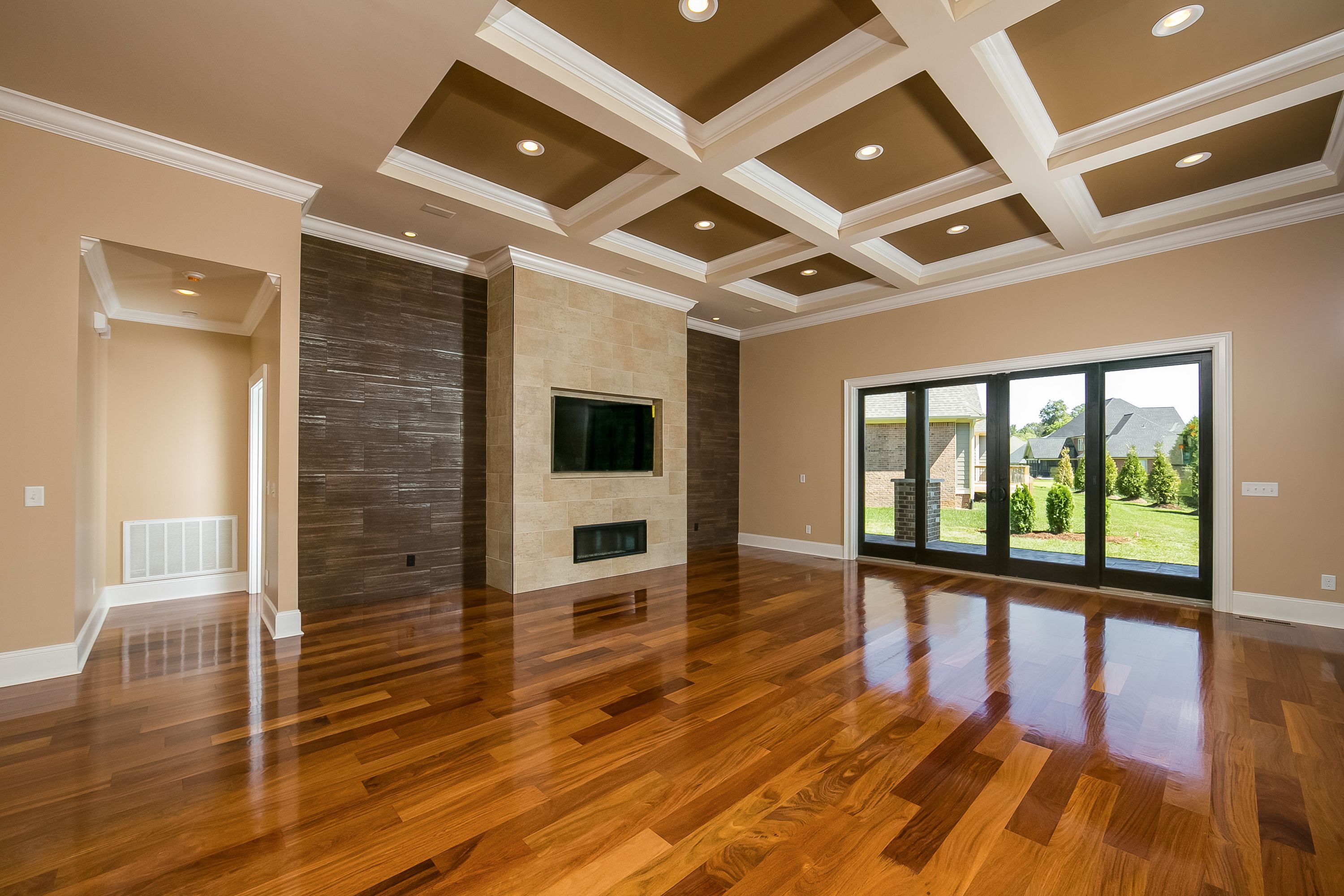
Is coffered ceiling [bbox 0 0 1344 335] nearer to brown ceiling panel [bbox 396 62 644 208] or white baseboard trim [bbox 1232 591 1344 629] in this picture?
brown ceiling panel [bbox 396 62 644 208]

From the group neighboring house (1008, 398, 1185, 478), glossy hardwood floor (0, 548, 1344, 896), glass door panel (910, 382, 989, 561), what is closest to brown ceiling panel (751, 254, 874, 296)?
glass door panel (910, 382, 989, 561)

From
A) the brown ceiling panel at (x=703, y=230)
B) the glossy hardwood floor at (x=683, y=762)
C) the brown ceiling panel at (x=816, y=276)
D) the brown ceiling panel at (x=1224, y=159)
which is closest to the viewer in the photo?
the glossy hardwood floor at (x=683, y=762)

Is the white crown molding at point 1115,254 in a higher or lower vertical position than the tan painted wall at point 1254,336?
higher

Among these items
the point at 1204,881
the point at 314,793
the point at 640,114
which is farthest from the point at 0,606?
the point at 1204,881

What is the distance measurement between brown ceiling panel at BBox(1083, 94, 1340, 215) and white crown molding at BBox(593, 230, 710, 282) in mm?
3303

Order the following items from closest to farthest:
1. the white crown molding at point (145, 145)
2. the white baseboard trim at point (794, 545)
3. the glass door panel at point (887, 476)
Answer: the white crown molding at point (145, 145) < the glass door panel at point (887, 476) < the white baseboard trim at point (794, 545)

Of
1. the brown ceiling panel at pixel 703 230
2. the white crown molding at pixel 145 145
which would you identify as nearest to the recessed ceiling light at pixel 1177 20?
the brown ceiling panel at pixel 703 230

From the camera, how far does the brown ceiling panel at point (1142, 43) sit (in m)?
2.63

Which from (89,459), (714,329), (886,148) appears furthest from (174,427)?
(886,148)

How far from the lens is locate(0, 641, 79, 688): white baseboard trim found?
3.04 m

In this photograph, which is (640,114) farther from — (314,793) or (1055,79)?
(314,793)

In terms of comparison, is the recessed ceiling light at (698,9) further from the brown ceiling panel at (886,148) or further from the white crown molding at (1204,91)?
the white crown molding at (1204,91)

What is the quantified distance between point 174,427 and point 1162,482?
29.4ft

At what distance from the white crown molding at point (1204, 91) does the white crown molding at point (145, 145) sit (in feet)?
14.6
